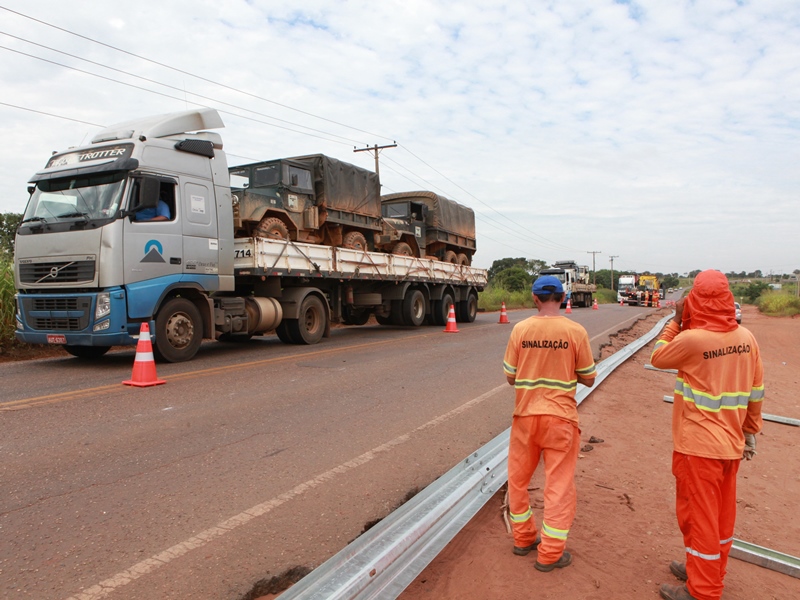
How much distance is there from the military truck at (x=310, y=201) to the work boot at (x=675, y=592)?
9488mm

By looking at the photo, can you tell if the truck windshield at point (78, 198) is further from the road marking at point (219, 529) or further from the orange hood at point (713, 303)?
the orange hood at point (713, 303)

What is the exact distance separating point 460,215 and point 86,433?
17.4m

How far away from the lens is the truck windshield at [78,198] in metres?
8.41

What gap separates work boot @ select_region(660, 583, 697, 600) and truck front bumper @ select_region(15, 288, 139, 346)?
7.56 metres

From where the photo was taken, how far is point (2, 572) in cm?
288

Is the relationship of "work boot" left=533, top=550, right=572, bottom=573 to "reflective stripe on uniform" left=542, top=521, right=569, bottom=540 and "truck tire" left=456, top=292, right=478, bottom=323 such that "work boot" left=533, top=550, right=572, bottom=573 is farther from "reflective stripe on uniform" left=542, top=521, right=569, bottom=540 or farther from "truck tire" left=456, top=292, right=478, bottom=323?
"truck tire" left=456, top=292, right=478, bottom=323

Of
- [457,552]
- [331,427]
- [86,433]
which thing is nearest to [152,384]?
[86,433]

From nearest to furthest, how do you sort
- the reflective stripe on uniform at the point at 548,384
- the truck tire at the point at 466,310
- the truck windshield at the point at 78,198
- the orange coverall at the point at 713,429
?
the orange coverall at the point at 713,429, the reflective stripe on uniform at the point at 548,384, the truck windshield at the point at 78,198, the truck tire at the point at 466,310

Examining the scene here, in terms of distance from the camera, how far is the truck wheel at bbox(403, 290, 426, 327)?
16359 mm

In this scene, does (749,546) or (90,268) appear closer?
(749,546)

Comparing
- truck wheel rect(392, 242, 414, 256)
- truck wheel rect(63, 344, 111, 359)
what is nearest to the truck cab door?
truck wheel rect(63, 344, 111, 359)

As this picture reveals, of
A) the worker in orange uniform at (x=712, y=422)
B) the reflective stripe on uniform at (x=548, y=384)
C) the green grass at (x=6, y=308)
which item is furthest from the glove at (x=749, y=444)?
the green grass at (x=6, y=308)

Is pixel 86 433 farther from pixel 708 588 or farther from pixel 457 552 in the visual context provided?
pixel 708 588

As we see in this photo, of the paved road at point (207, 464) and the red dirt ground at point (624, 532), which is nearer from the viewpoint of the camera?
the red dirt ground at point (624, 532)
